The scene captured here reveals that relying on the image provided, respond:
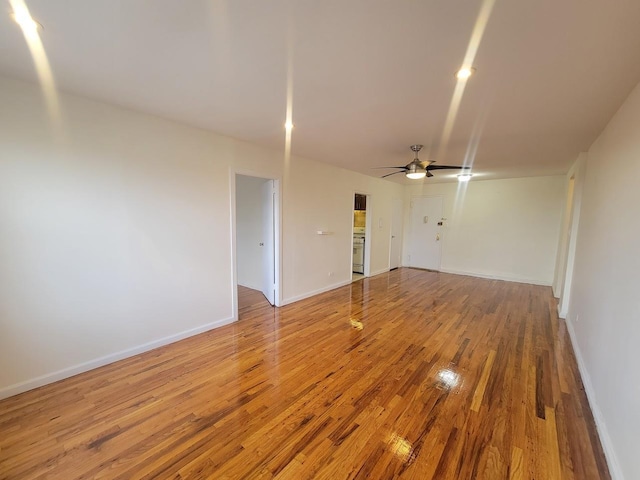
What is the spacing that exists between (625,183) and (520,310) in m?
2.97

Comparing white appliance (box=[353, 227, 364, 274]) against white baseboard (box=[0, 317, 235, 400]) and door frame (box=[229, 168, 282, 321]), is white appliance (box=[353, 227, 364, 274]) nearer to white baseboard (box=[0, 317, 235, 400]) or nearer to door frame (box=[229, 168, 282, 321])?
door frame (box=[229, 168, 282, 321])

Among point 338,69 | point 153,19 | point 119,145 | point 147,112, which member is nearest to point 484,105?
point 338,69

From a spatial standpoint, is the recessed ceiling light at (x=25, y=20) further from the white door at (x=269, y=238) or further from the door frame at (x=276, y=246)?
the white door at (x=269, y=238)

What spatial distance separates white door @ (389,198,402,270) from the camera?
24.4 ft

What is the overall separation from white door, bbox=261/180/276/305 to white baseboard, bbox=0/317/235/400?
1.24 m

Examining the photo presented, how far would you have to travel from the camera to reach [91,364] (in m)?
2.58

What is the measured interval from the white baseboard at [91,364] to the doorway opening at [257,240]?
2.33 ft

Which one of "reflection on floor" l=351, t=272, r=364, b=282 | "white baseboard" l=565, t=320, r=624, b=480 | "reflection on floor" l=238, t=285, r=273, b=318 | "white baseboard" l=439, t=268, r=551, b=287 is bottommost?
"reflection on floor" l=238, t=285, r=273, b=318

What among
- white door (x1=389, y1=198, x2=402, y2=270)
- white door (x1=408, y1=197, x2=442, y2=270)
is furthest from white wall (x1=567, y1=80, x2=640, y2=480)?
white door (x1=389, y1=198, x2=402, y2=270)

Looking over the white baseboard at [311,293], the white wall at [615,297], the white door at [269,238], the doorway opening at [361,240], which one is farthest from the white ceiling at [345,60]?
the doorway opening at [361,240]

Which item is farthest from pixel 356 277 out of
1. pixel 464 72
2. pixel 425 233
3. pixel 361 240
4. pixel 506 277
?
pixel 464 72

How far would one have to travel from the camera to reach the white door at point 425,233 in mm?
7422

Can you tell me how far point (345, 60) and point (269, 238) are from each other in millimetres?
3079

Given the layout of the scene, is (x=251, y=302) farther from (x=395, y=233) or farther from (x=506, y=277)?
(x=506, y=277)
